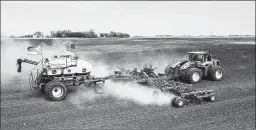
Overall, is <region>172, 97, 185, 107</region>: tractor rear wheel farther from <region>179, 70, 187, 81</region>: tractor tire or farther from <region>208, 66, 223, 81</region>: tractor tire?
<region>208, 66, 223, 81</region>: tractor tire

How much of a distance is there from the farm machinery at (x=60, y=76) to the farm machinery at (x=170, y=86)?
1.34 metres

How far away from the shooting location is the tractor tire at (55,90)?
13.5 m

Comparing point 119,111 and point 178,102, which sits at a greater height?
point 178,102

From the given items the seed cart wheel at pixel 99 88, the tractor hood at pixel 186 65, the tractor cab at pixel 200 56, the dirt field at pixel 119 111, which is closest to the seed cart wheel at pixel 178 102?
the dirt field at pixel 119 111

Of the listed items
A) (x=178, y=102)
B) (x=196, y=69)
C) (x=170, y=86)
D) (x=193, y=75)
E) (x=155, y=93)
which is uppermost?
(x=196, y=69)

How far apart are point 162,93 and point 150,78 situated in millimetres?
1340

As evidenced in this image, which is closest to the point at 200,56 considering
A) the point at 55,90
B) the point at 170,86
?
the point at 170,86

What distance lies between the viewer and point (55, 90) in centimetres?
1377

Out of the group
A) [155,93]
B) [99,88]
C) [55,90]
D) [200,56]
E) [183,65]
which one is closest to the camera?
[55,90]

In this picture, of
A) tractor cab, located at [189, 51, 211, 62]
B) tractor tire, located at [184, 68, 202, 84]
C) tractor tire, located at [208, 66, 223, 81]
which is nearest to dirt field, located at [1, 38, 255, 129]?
tractor tire, located at [184, 68, 202, 84]

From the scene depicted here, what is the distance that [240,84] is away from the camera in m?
17.5

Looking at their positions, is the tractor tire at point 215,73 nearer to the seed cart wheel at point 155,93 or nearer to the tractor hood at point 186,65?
the tractor hood at point 186,65

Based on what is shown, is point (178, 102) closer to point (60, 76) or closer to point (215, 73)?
point (60, 76)

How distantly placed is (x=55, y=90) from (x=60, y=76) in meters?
0.84
